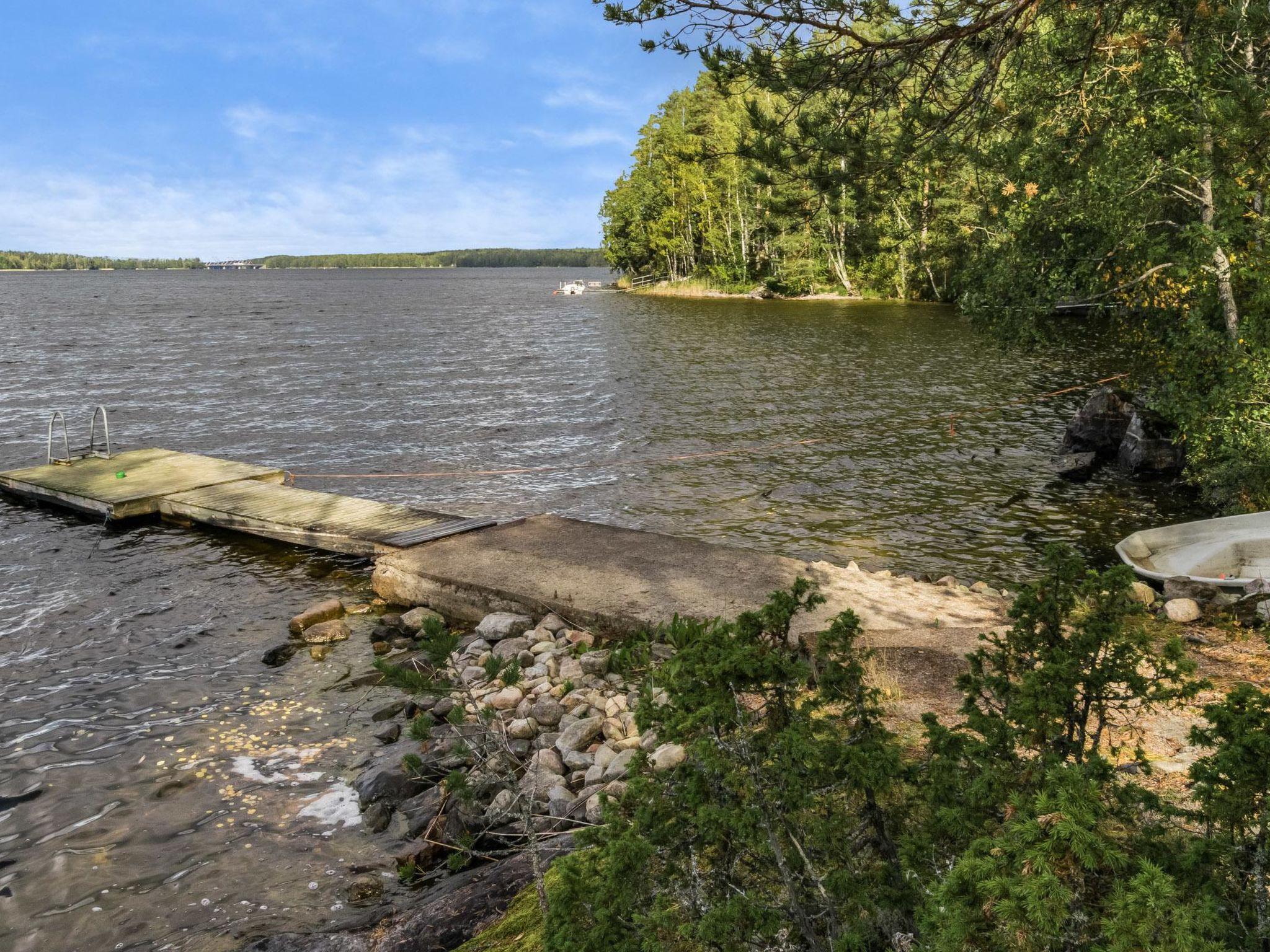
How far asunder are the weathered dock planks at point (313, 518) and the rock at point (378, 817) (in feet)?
17.3

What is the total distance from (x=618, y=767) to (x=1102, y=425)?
15151 millimetres

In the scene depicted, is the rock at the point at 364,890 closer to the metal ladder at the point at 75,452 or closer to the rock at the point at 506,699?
the rock at the point at 506,699

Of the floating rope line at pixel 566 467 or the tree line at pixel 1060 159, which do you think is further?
the floating rope line at pixel 566 467

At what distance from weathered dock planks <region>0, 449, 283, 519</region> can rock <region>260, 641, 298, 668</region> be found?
661 cm

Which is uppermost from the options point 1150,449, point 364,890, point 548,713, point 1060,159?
point 1060,159

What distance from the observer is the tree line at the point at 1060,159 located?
6480 mm

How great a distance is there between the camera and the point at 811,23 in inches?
241

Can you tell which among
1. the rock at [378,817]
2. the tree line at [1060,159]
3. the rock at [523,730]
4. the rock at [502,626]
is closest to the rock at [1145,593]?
the tree line at [1060,159]

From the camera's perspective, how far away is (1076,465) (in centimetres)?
1655

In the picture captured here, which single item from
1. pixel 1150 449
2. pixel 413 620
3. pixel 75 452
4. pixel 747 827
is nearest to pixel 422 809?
pixel 413 620

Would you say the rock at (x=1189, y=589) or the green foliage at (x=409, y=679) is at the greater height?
the green foliage at (x=409, y=679)

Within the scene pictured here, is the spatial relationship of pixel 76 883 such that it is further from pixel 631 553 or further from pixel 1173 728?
pixel 1173 728

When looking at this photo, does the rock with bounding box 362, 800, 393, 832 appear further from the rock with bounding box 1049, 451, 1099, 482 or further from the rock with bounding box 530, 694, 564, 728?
the rock with bounding box 1049, 451, 1099, 482

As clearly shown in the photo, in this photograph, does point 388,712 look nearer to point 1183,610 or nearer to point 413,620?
point 413,620
